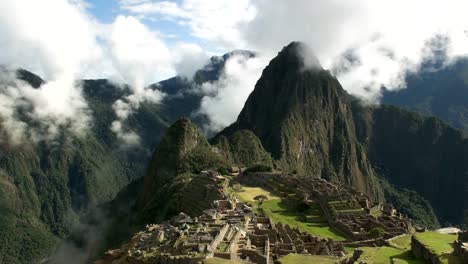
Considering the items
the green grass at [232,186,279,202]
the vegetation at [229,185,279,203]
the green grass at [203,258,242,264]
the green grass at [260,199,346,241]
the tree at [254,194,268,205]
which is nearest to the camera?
the green grass at [203,258,242,264]

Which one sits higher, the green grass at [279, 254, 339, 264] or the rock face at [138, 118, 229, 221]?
the rock face at [138, 118, 229, 221]

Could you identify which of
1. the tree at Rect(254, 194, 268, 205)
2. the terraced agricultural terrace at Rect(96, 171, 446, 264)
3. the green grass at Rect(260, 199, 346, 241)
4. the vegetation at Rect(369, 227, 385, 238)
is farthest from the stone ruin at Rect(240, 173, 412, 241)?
the tree at Rect(254, 194, 268, 205)

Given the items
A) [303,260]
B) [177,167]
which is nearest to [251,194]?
[177,167]

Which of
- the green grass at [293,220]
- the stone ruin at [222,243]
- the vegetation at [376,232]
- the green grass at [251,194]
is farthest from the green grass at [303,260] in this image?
the green grass at [251,194]

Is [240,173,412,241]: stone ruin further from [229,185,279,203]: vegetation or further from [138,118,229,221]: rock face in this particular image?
[138,118,229,221]: rock face

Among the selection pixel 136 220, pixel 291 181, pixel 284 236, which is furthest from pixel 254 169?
pixel 284 236

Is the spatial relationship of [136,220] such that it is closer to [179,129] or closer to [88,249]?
[88,249]

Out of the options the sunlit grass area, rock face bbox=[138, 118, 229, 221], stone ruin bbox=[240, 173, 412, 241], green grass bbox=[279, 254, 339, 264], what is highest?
rock face bbox=[138, 118, 229, 221]

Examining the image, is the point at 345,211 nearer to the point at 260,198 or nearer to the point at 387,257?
the point at 260,198
